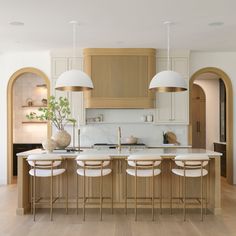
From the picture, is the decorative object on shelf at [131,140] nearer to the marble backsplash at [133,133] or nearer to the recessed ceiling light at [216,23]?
the marble backsplash at [133,133]

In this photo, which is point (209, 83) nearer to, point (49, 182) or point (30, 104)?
point (30, 104)

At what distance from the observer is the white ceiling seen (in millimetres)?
4645

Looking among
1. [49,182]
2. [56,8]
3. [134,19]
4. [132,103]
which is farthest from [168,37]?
[49,182]

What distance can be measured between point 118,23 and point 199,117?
5932 millimetres

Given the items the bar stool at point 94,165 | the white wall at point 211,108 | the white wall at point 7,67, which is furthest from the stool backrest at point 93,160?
the white wall at point 211,108

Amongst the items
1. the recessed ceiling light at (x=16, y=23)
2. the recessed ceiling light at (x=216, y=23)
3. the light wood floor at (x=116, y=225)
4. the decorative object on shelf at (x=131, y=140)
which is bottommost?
the light wood floor at (x=116, y=225)

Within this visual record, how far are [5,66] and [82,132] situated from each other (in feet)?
7.58

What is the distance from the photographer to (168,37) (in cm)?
624

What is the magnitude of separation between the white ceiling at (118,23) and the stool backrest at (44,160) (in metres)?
2.07

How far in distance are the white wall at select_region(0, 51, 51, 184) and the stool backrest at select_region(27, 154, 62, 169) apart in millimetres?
3211

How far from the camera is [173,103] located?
24.4 feet

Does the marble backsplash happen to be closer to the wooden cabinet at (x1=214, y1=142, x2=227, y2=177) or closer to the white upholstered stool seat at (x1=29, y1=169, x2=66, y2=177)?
the wooden cabinet at (x1=214, y1=142, x2=227, y2=177)

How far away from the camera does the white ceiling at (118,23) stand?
4.64m

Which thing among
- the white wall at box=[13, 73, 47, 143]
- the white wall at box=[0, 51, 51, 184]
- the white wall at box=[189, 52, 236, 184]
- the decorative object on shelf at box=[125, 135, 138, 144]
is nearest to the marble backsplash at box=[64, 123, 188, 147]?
the decorative object on shelf at box=[125, 135, 138, 144]
